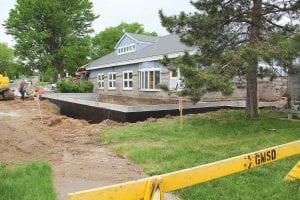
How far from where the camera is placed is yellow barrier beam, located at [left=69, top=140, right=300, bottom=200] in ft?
10.4

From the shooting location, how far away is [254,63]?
35.9ft

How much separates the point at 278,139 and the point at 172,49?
14.4 metres

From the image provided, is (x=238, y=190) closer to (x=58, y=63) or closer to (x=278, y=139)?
(x=278, y=139)

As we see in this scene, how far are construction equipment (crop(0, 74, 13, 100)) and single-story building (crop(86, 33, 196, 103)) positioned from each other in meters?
7.33

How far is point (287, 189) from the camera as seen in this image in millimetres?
6141

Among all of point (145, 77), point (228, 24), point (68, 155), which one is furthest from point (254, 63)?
point (145, 77)

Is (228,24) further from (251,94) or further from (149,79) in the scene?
(149,79)

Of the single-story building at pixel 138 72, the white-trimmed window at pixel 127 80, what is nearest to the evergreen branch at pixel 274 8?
the single-story building at pixel 138 72

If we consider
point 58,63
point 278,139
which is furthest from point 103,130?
point 58,63

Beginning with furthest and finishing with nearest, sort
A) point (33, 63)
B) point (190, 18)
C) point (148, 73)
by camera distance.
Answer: point (33, 63), point (148, 73), point (190, 18)

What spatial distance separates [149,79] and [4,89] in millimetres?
10981

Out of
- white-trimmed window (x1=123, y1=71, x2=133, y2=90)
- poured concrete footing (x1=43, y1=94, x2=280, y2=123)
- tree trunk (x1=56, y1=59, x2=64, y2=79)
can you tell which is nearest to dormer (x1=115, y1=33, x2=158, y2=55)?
white-trimmed window (x1=123, y1=71, x2=133, y2=90)

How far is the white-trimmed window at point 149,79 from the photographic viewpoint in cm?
2561

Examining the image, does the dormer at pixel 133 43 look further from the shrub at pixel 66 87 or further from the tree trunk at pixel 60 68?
the tree trunk at pixel 60 68
